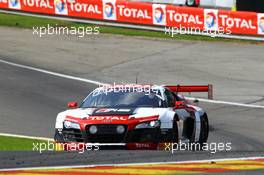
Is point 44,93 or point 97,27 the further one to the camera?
Answer: point 97,27

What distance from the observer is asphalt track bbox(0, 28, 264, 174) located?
11695mm

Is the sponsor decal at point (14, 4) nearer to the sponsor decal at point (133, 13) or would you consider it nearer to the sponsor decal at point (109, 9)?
the sponsor decal at point (109, 9)

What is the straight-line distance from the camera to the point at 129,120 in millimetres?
13438

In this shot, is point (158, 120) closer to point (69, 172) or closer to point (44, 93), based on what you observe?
point (69, 172)

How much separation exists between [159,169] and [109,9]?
27584 mm

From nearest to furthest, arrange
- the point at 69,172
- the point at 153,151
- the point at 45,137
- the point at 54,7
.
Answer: the point at 69,172 → the point at 153,151 → the point at 45,137 → the point at 54,7

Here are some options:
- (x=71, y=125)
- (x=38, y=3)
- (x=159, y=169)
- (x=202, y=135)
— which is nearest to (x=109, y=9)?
(x=38, y=3)

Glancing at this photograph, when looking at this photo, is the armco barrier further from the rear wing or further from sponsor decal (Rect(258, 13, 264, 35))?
the rear wing

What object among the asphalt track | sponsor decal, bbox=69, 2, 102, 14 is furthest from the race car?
sponsor decal, bbox=69, 2, 102, 14

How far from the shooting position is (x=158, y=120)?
1355cm

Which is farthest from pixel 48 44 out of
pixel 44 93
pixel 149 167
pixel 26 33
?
pixel 149 167

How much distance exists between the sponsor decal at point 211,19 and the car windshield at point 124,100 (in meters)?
19.8

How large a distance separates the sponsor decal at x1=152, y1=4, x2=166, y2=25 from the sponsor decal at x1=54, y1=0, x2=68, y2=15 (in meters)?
4.73

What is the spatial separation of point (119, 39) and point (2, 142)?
1989 cm
